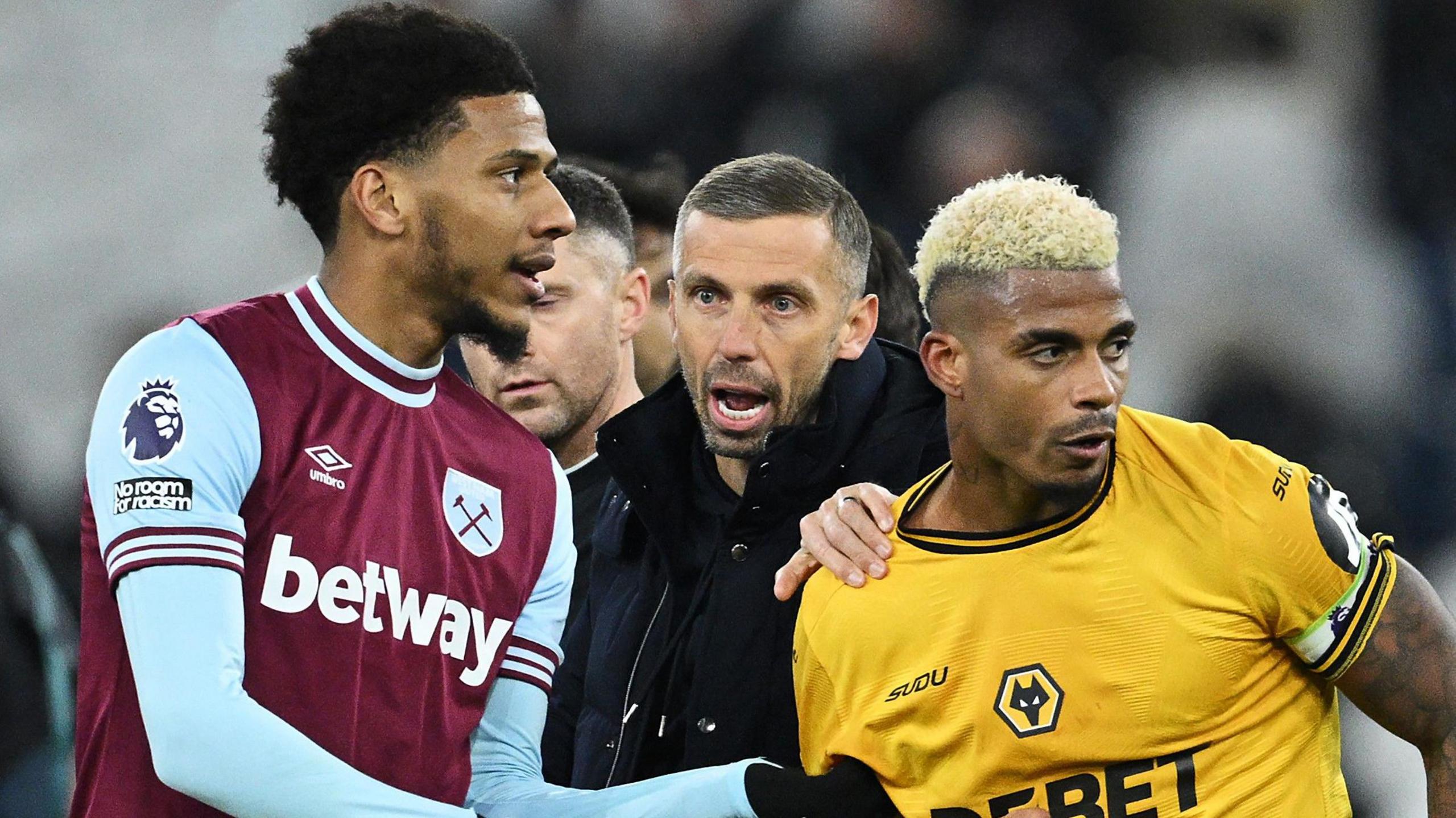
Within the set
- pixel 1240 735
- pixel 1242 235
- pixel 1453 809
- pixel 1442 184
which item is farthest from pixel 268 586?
pixel 1442 184

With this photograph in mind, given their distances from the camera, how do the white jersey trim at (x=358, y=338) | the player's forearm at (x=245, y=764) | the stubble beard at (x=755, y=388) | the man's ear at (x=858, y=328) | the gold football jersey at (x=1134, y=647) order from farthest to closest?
the man's ear at (x=858, y=328) → the stubble beard at (x=755, y=388) → the white jersey trim at (x=358, y=338) → the gold football jersey at (x=1134, y=647) → the player's forearm at (x=245, y=764)

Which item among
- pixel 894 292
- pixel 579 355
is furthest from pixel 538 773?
pixel 894 292

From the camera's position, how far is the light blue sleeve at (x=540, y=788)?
6.85 ft

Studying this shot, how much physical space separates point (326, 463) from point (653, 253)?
2.30 metres

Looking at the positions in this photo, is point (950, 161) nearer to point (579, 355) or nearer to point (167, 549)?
point (579, 355)

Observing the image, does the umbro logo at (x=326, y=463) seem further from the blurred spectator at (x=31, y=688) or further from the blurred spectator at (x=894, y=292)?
the blurred spectator at (x=31, y=688)

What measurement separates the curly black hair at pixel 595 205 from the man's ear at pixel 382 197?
1437mm

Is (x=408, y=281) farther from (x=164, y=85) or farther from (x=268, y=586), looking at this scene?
(x=164, y=85)

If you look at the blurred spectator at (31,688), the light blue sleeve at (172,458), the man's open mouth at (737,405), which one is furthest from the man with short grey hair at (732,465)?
the blurred spectator at (31,688)

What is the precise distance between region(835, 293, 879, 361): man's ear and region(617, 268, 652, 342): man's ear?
95cm

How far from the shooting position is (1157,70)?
4.61 meters

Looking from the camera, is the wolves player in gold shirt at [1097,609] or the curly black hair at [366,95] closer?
the wolves player in gold shirt at [1097,609]

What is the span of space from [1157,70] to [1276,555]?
9.79 ft

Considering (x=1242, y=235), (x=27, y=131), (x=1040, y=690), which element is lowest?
(x=1040, y=690)
